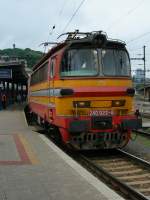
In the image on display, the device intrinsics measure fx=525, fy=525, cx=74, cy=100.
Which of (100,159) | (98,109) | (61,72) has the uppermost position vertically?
(61,72)

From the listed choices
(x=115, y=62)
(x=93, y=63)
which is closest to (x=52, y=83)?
(x=93, y=63)

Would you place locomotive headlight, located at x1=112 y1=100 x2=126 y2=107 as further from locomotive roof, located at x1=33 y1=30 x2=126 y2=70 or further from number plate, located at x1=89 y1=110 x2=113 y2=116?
locomotive roof, located at x1=33 y1=30 x2=126 y2=70

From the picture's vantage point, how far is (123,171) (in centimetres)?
1205

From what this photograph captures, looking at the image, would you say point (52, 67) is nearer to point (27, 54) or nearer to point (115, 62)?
point (115, 62)

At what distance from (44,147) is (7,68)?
3094cm

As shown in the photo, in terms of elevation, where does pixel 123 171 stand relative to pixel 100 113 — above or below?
below

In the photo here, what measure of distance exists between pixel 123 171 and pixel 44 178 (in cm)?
299

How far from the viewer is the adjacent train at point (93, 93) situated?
13719 millimetres

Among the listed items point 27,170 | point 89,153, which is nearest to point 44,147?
point 89,153

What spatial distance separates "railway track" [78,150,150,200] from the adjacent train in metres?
0.48

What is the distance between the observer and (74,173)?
10102 millimetres

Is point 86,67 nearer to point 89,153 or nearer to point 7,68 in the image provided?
point 89,153

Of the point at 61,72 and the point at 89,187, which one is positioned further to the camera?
the point at 61,72

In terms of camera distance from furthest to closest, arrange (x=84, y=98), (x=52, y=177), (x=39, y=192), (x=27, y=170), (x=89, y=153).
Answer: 1. (x=89, y=153)
2. (x=84, y=98)
3. (x=27, y=170)
4. (x=52, y=177)
5. (x=39, y=192)
